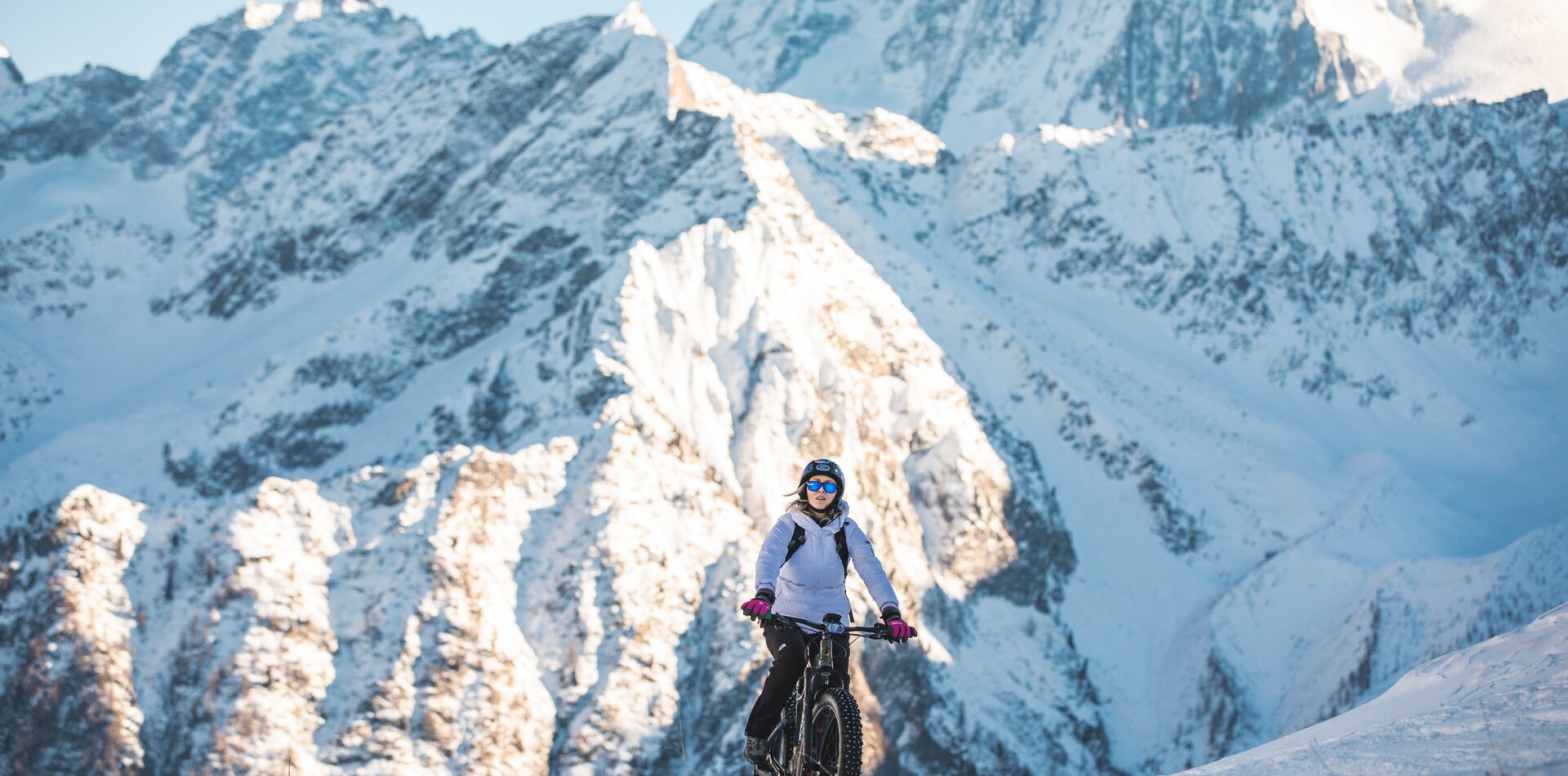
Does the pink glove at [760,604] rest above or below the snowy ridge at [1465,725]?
above

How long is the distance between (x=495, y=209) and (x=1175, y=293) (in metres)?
61.0

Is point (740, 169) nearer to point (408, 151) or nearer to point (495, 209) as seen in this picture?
point (495, 209)

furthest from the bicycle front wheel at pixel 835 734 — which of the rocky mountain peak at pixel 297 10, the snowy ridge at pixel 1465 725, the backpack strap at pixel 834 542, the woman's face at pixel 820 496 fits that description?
the rocky mountain peak at pixel 297 10

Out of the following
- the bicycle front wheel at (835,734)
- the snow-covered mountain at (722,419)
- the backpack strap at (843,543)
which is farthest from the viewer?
the snow-covered mountain at (722,419)

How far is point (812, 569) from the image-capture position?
1166 cm

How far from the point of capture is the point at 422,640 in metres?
51.7

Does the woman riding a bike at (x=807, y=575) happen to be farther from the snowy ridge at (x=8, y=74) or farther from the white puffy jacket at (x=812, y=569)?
the snowy ridge at (x=8, y=74)

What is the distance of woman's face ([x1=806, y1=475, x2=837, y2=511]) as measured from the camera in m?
11.4

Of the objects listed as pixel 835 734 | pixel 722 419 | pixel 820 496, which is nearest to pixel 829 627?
pixel 835 734

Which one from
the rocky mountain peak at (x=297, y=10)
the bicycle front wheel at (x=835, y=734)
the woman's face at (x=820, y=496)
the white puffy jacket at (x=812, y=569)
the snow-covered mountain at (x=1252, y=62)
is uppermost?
the rocky mountain peak at (x=297, y=10)

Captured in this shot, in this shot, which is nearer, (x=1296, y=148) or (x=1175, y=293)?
(x=1175, y=293)

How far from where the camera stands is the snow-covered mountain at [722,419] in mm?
52344

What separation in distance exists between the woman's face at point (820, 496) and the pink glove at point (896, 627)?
1.22m

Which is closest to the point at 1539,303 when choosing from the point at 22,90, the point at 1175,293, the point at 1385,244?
the point at 1385,244
